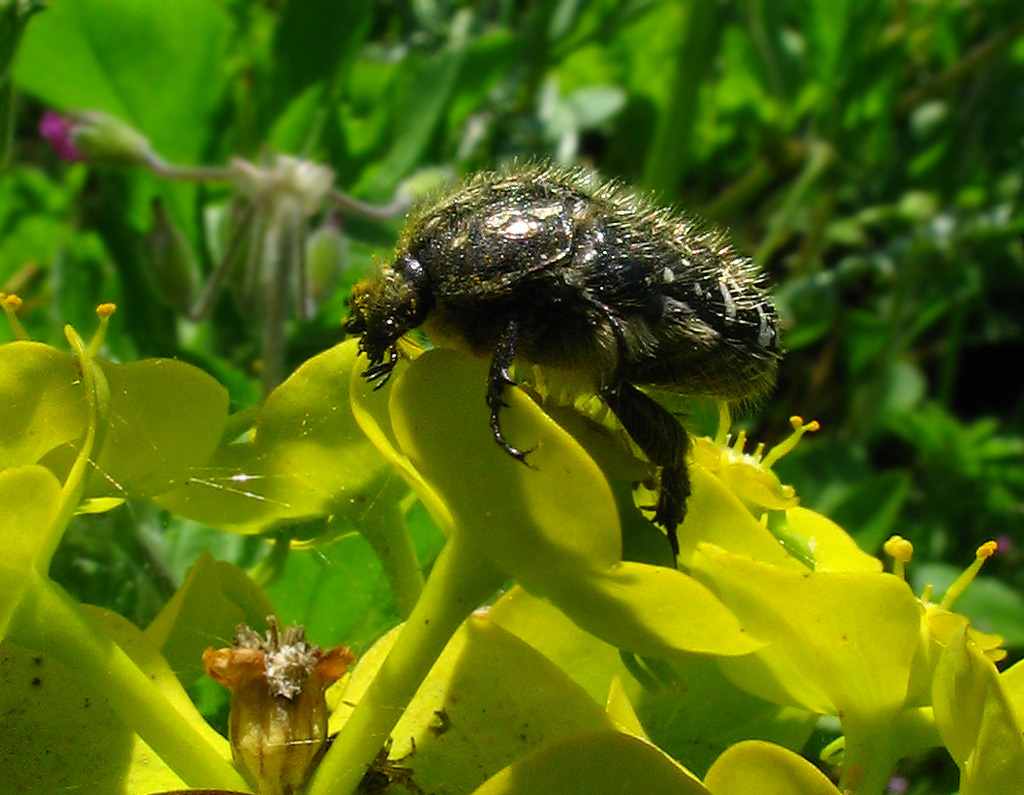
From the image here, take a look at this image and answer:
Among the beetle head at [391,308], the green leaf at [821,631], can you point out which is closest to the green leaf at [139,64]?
the beetle head at [391,308]

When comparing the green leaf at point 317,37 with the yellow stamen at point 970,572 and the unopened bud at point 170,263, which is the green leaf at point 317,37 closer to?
the unopened bud at point 170,263

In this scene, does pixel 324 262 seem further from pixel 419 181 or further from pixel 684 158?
pixel 684 158

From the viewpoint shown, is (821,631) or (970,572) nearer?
(821,631)

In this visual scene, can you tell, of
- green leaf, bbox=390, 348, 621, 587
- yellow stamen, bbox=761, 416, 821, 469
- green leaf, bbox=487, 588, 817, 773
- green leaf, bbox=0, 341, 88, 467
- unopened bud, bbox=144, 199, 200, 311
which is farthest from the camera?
unopened bud, bbox=144, 199, 200, 311

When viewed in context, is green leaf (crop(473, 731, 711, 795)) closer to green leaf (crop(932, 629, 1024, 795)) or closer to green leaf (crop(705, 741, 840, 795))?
green leaf (crop(705, 741, 840, 795))

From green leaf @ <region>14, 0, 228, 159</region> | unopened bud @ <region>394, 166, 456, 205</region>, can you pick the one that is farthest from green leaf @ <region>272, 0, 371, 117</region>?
unopened bud @ <region>394, 166, 456, 205</region>

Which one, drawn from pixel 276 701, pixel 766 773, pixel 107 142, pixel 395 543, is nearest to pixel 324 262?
pixel 107 142
